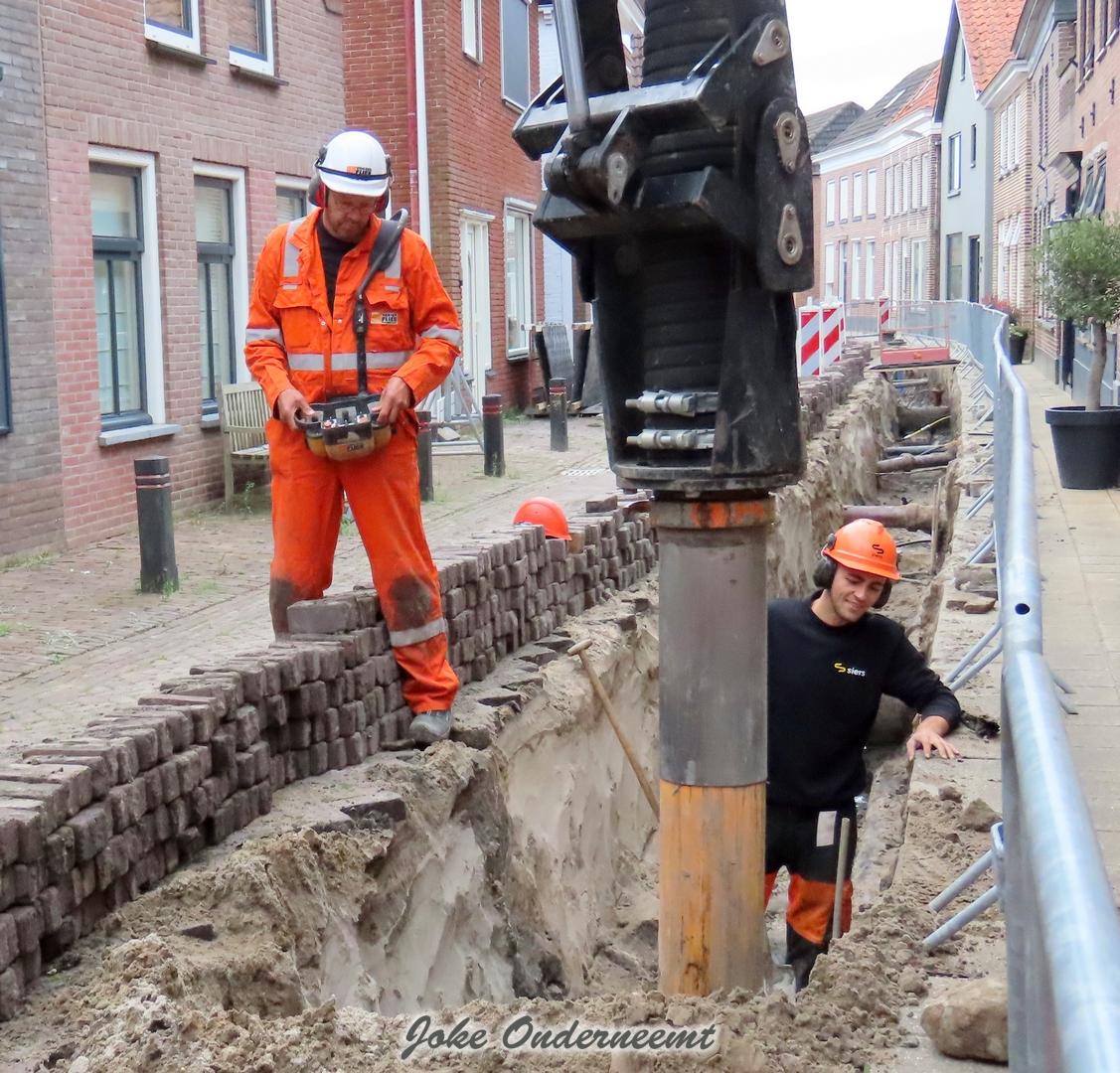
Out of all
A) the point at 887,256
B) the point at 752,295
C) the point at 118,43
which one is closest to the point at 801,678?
the point at 752,295

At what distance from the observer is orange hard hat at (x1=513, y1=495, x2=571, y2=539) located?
8.78m

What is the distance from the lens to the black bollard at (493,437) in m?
15.8

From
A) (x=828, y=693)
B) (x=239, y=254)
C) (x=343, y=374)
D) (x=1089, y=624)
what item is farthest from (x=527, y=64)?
(x=828, y=693)

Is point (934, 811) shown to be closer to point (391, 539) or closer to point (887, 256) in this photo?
point (391, 539)

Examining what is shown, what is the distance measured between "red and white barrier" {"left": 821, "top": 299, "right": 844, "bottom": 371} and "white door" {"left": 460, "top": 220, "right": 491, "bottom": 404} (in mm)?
4784

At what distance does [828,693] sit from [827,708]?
0.06 metres

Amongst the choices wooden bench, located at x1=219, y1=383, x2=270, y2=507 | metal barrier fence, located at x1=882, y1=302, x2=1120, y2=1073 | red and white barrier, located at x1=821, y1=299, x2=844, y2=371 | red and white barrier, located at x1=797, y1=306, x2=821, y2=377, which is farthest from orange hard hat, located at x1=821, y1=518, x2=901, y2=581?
red and white barrier, located at x1=821, y1=299, x2=844, y2=371

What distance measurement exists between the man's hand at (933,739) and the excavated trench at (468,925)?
0.60 meters

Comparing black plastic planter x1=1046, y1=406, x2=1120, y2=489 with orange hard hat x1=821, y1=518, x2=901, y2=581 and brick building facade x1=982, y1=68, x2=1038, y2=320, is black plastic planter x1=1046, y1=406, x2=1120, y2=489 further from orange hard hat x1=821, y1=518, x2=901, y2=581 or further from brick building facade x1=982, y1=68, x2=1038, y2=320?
brick building facade x1=982, y1=68, x2=1038, y2=320

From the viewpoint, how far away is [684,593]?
399 centimetres

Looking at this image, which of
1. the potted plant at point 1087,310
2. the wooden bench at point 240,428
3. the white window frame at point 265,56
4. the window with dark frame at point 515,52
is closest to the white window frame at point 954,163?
the window with dark frame at point 515,52

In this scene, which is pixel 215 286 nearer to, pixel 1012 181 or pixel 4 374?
pixel 4 374

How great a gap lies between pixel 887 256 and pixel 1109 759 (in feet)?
207

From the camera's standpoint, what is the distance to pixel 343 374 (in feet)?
19.1
